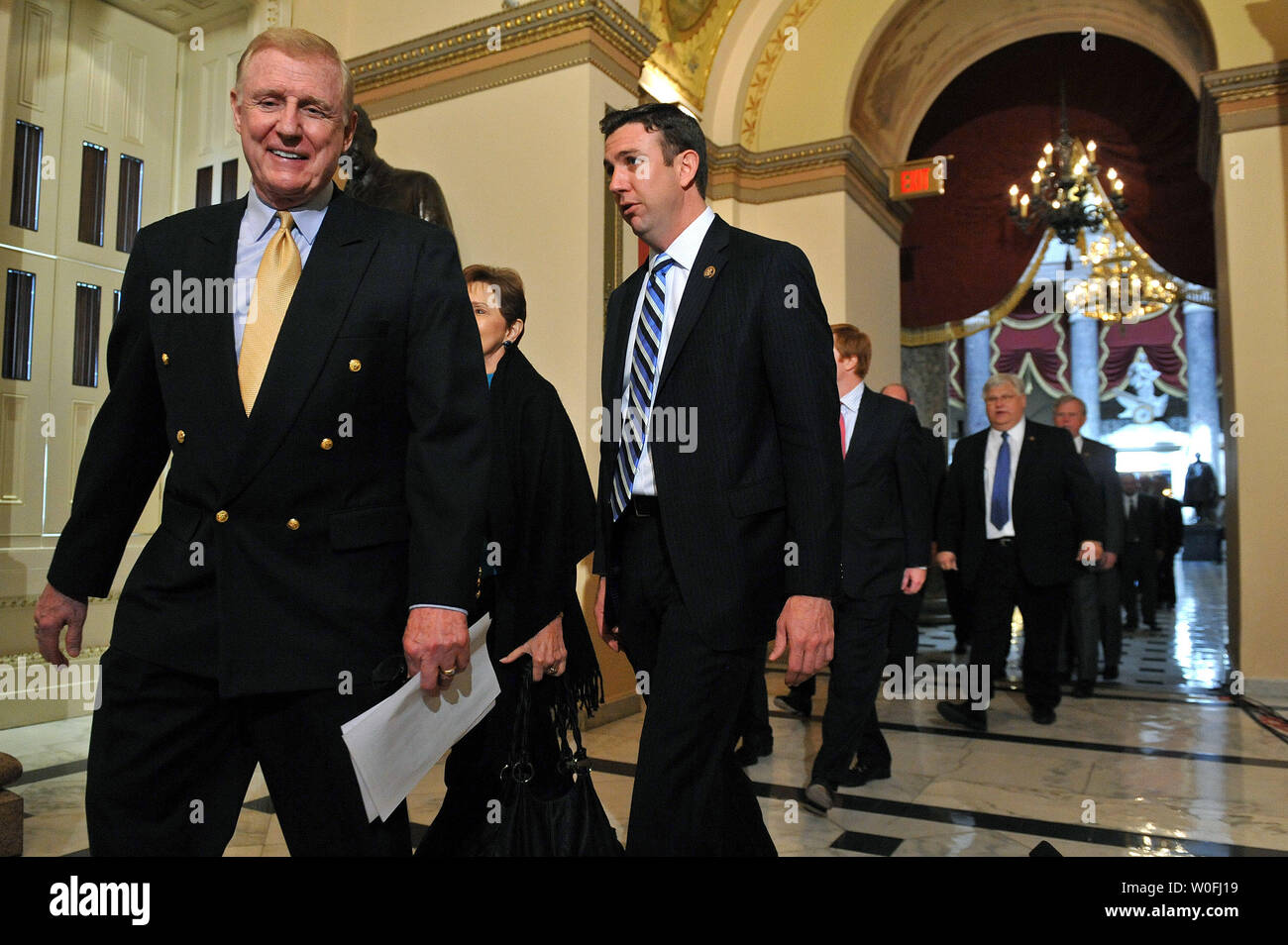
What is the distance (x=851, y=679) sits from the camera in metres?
3.66

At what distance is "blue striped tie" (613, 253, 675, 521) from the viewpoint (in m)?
2.06

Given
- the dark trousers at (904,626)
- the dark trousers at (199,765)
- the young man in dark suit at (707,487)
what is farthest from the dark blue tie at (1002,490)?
the dark trousers at (199,765)

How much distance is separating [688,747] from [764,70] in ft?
25.7

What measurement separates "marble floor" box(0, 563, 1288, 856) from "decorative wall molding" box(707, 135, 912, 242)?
183 inches

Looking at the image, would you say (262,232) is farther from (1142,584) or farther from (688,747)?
(1142,584)

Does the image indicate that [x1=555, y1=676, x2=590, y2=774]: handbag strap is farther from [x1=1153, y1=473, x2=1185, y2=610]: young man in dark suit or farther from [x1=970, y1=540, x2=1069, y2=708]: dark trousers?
[x1=1153, y1=473, x2=1185, y2=610]: young man in dark suit

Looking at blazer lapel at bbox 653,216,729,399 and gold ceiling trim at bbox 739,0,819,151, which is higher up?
gold ceiling trim at bbox 739,0,819,151

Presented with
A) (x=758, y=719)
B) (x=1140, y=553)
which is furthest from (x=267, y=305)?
(x=1140, y=553)

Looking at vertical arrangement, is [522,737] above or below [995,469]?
below

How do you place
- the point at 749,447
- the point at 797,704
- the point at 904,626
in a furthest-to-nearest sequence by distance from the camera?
the point at 797,704
the point at 904,626
the point at 749,447

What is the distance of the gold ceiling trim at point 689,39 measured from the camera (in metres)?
7.34

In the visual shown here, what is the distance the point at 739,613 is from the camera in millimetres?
1887

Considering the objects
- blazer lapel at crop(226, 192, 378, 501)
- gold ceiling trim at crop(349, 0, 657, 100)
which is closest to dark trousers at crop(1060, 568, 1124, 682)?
gold ceiling trim at crop(349, 0, 657, 100)
